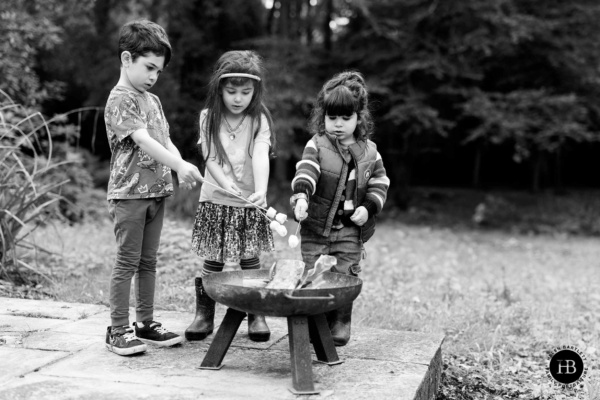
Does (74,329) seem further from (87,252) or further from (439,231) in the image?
(439,231)

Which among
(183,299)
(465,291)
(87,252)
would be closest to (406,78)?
(465,291)

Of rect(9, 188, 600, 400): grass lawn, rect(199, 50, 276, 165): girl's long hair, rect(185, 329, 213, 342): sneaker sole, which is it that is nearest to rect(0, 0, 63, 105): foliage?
rect(9, 188, 600, 400): grass lawn

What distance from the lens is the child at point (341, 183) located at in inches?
132

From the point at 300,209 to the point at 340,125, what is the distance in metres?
0.56

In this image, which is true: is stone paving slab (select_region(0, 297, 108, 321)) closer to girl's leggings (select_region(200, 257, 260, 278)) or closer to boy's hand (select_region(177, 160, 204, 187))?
girl's leggings (select_region(200, 257, 260, 278))

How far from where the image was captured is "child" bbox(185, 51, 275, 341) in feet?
11.0

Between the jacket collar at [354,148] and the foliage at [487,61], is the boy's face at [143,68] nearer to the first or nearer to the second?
the jacket collar at [354,148]

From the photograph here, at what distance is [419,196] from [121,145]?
46.5 ft

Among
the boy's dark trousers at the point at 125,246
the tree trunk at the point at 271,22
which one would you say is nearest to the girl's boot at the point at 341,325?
the boy's dark trousers at the point at 125,246

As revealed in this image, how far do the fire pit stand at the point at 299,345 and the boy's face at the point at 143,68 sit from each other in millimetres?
1174

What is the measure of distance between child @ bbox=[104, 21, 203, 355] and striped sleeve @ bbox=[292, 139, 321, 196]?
546mm

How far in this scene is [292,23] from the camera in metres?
15.2

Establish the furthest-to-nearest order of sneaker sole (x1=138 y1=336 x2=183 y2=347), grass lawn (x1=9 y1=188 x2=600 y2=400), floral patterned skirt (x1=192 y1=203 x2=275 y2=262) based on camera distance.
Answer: grass lawn (x1=9 y1=188 x2=600 y2=400) → floral patterned skirt (x1=192 y1=203 x2=275 y2=262) → sneaker sole (x1=138 y1=336 x2=183 y2=347)

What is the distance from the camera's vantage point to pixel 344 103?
3338 millimetres
